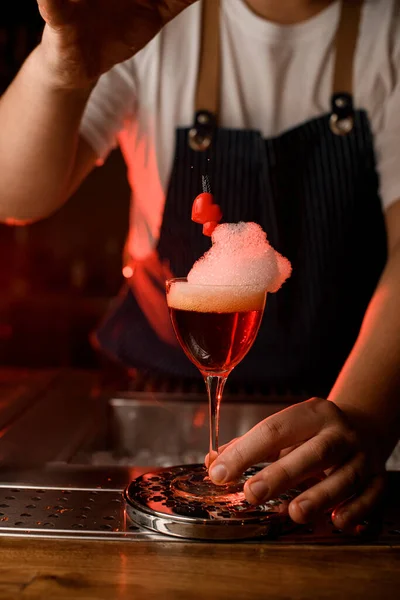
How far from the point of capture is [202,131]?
1.57 metres

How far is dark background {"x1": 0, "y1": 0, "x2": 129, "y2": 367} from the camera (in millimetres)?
4133

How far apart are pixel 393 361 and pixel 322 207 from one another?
0.62 m

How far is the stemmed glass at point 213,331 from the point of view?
86 centimetres

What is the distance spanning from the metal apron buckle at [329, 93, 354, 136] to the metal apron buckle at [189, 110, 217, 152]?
27cm

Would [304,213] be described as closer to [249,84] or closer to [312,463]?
[249,84]

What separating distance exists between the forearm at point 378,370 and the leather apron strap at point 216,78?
53 centimetres

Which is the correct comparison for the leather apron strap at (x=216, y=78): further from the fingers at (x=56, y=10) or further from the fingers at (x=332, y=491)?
the fingers at (x=332, y=491)

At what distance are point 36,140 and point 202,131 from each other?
428 millimetres

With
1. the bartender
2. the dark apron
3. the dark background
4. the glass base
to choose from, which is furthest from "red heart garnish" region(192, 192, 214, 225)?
the dark background

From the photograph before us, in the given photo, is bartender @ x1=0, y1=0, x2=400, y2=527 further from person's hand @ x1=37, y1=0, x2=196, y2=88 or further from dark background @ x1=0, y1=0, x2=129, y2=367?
dark background @ x1=0, y1=0, x2=129, y2=367

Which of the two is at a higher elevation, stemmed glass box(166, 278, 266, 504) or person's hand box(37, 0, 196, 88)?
person's hand box(37, 0, 196, 88)

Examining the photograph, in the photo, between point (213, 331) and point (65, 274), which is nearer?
point (213, 331)

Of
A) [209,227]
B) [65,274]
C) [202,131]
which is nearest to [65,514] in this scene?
[209,227]

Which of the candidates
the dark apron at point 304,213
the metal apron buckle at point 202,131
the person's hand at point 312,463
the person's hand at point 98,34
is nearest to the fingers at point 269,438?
the person's hand at point 312,463
